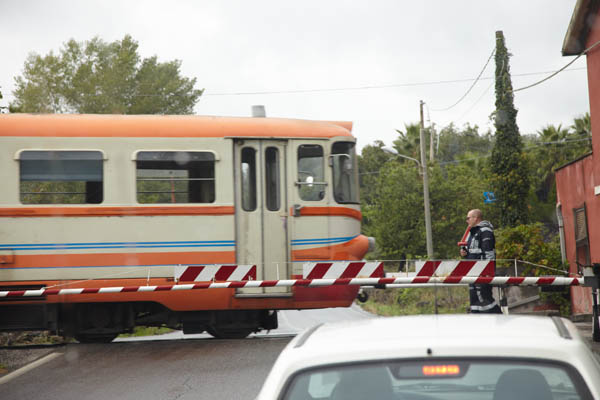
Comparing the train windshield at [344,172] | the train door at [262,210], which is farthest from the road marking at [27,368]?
the train windshield at [344,172]

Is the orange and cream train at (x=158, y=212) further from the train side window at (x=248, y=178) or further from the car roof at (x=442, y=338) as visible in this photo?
the car roof at (x=442, y=338)

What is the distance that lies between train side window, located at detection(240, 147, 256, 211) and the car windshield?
9.42 meters

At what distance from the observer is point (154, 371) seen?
10391 mm

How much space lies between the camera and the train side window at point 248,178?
1266cm

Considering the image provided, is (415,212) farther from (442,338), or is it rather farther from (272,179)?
(442,338)

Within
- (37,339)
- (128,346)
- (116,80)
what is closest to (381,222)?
(116,80)

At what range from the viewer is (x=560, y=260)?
24203 mm

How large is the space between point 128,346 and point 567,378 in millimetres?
10261

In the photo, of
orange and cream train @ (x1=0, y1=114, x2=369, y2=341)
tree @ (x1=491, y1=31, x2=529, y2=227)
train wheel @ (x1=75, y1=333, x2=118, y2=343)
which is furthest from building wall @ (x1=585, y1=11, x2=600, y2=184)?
tree @ (x1=491, y1=31, x2=529, y2=227)

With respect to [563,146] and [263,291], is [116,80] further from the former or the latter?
[263,291]

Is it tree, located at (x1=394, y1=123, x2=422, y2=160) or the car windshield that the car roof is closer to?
the car windshield

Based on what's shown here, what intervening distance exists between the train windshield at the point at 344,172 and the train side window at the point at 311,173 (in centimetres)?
19

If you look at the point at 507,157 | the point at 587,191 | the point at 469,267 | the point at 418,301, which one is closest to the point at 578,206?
the point at 587,191

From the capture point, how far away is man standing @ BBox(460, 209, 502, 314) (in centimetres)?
1269
